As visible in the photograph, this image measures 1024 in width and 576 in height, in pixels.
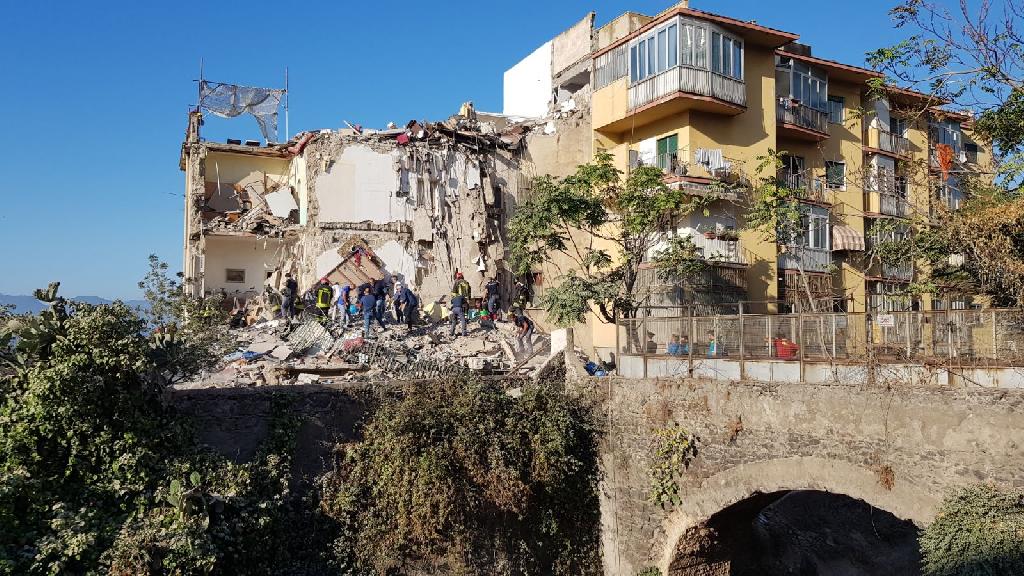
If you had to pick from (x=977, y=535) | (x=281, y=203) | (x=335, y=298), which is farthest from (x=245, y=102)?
(x=977, y=535)

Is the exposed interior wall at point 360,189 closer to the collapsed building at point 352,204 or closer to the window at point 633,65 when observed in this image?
the collapsed building at point 352,204

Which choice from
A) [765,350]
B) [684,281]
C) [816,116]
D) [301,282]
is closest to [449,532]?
[765,350]

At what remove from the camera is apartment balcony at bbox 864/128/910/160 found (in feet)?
89.7

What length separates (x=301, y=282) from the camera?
977 inches

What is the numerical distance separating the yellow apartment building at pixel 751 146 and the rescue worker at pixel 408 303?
235 inches

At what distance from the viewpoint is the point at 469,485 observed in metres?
15.3

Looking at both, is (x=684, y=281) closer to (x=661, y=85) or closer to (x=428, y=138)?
(x=661, y=85)

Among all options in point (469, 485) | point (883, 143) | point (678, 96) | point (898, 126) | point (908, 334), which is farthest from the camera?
point (898, 126)

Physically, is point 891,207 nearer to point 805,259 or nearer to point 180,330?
point 805,259

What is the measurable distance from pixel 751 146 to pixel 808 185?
3313mm

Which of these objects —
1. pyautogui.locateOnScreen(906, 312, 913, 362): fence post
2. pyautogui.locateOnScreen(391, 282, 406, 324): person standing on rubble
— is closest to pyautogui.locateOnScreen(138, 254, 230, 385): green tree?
pyautogui.locateOnScreen(391, 282, 406, 324): person standing on rubble

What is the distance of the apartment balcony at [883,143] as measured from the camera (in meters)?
27.3

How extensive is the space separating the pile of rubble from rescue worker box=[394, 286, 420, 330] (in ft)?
1.07

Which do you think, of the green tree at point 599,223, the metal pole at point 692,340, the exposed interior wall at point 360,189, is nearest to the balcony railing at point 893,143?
the green tree at point 599,223
